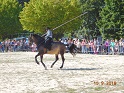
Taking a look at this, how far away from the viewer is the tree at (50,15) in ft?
205

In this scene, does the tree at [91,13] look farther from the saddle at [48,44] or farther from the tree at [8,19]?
the saddle at [48,44]

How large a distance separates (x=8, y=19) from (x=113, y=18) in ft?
71.1

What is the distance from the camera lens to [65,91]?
13664 mm

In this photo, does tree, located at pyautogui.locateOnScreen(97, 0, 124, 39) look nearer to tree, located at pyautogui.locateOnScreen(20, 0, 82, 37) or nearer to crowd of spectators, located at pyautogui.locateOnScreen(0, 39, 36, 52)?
tree, located at pyautogui.locateOnScreen(20, 0, 82, 37)

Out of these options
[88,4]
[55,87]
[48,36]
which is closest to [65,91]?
[55,87]

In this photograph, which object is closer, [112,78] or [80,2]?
[112,78]

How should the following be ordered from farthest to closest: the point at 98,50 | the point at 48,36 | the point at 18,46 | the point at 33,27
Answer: the point at 33,27 → the point at 18,46 → the point at 98,50 → the point at 48,36

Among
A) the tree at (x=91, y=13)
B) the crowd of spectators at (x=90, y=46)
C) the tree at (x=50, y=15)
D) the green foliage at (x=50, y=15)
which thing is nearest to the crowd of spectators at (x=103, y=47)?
the crowd of spectators at (x=90, y=46)

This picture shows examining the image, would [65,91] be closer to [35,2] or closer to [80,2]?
[35,2]

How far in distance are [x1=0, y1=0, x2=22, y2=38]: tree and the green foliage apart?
294 inches

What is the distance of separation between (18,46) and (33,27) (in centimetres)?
1220

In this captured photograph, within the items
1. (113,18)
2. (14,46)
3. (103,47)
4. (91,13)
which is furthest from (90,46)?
(91,13)

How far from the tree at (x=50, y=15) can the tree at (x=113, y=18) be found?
490 cm

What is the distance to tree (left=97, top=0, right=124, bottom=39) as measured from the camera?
5922 cm
